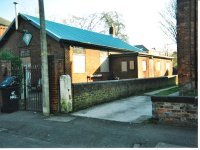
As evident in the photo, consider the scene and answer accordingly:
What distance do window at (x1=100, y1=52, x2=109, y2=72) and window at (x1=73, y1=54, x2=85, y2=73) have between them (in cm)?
295

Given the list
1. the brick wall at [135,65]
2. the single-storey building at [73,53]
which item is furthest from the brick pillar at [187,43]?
the brick wall at [135,65]

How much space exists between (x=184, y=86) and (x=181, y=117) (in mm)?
1303

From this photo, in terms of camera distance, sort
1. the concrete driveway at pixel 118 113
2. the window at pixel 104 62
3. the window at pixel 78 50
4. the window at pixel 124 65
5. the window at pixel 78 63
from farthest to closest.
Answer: the window at pixel 124 65 → the window at pixel 104 62 → the window at pixel 78 63 → the window at pixel 78 50 → the concrete driveway at pixel 118 113

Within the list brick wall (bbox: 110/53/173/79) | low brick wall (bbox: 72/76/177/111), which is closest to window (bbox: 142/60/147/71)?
A: brick wall (bbox: 110/53/173/79)

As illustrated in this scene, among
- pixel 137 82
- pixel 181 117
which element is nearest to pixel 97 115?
pixel 181 117

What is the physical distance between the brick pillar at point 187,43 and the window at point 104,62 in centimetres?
1491

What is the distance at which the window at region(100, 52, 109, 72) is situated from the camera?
76.2 feet

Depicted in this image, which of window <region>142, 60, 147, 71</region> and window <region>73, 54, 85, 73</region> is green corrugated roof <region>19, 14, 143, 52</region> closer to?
window <region>73, 54, 85, 73</region>

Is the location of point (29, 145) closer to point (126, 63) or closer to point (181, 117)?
point (181, 117)

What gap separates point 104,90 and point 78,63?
762 cm

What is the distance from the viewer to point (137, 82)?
692 inches

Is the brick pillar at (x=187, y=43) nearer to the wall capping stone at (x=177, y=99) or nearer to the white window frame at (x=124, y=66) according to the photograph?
the wall capping stone at (x=177, y=99)

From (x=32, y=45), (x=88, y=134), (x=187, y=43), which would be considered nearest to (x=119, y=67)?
(x=32, y=45)

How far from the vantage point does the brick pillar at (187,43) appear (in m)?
8.22
